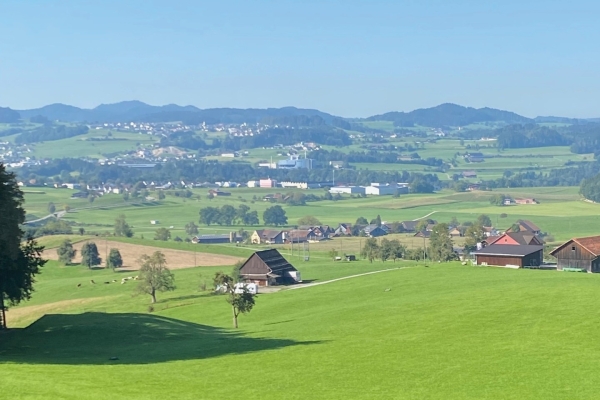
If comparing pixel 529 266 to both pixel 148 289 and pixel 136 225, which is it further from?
pixel 136 225

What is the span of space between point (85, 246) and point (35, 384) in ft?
293

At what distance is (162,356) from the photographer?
4428 cm

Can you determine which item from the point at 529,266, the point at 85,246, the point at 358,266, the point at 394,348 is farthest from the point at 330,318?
the point at 85,246

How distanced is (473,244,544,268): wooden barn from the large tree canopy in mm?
42784

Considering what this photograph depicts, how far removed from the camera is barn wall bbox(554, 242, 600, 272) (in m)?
79.3

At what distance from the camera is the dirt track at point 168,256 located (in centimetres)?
11744

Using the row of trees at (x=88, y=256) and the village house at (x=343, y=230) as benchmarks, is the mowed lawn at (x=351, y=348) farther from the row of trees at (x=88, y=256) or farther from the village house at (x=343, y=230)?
the village house at (x=343, y=230)

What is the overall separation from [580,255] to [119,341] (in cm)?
4365

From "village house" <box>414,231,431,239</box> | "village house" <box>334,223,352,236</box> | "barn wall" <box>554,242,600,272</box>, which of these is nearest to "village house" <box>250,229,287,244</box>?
"village house" <box>334,223,352,236</box>

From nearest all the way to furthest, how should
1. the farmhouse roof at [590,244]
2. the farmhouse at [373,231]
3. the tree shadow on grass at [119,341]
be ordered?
1. the tree shadow on grass at [119,341]
2. the farmhouse roof at [590,244]
3. the farmhouse at [373,231]

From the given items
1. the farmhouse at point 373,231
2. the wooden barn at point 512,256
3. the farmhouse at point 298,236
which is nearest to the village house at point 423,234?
the farmhouse at point 373,231

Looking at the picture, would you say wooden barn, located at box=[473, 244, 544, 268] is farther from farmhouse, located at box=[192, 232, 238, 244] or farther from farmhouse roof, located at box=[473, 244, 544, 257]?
farmhouse, located at box=[192, 232, 238, 244]

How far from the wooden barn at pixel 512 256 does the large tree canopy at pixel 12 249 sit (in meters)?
42.8

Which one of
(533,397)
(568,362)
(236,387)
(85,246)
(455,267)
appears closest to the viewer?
(533,397)
